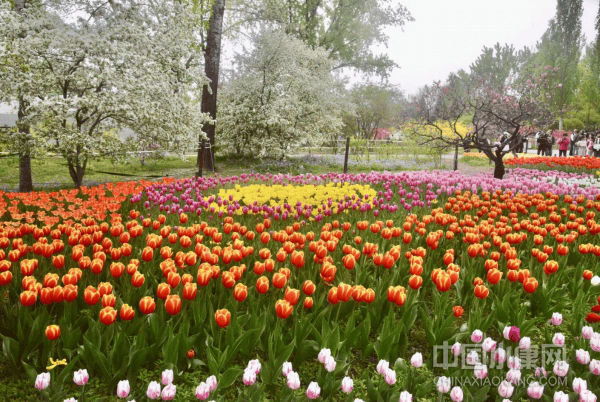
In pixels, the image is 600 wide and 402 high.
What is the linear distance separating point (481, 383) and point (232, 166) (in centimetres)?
1560

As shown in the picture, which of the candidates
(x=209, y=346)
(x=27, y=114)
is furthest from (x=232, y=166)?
(x=209, y=346)

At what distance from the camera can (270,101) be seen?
17.1 m

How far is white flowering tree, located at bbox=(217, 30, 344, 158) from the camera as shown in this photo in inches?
662

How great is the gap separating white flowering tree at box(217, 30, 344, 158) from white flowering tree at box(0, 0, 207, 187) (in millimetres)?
6856

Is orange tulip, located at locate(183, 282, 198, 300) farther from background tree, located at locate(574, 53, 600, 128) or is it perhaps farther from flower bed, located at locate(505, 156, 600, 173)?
background tree, located at locate(574, 53, 600, 128)

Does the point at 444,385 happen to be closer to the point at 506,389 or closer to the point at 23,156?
the point at 506,389

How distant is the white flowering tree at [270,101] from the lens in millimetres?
16812

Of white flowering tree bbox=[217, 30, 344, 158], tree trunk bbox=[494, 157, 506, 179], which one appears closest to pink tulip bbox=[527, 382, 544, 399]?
tree trunk bbox=[494, 157, 506, 179]

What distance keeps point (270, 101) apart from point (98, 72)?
9551 mm

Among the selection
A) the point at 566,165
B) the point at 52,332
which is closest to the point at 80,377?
the point at 52,332

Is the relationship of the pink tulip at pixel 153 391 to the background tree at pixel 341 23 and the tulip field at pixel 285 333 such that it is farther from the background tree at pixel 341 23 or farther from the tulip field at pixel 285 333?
the background tree at pixel 341 23

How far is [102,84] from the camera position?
851 cm

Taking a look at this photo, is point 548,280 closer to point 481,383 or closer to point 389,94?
point 481,383

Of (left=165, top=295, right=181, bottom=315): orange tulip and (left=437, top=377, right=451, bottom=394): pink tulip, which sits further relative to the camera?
(left=165, top=295, right=181, bottom=315): orange tulip
